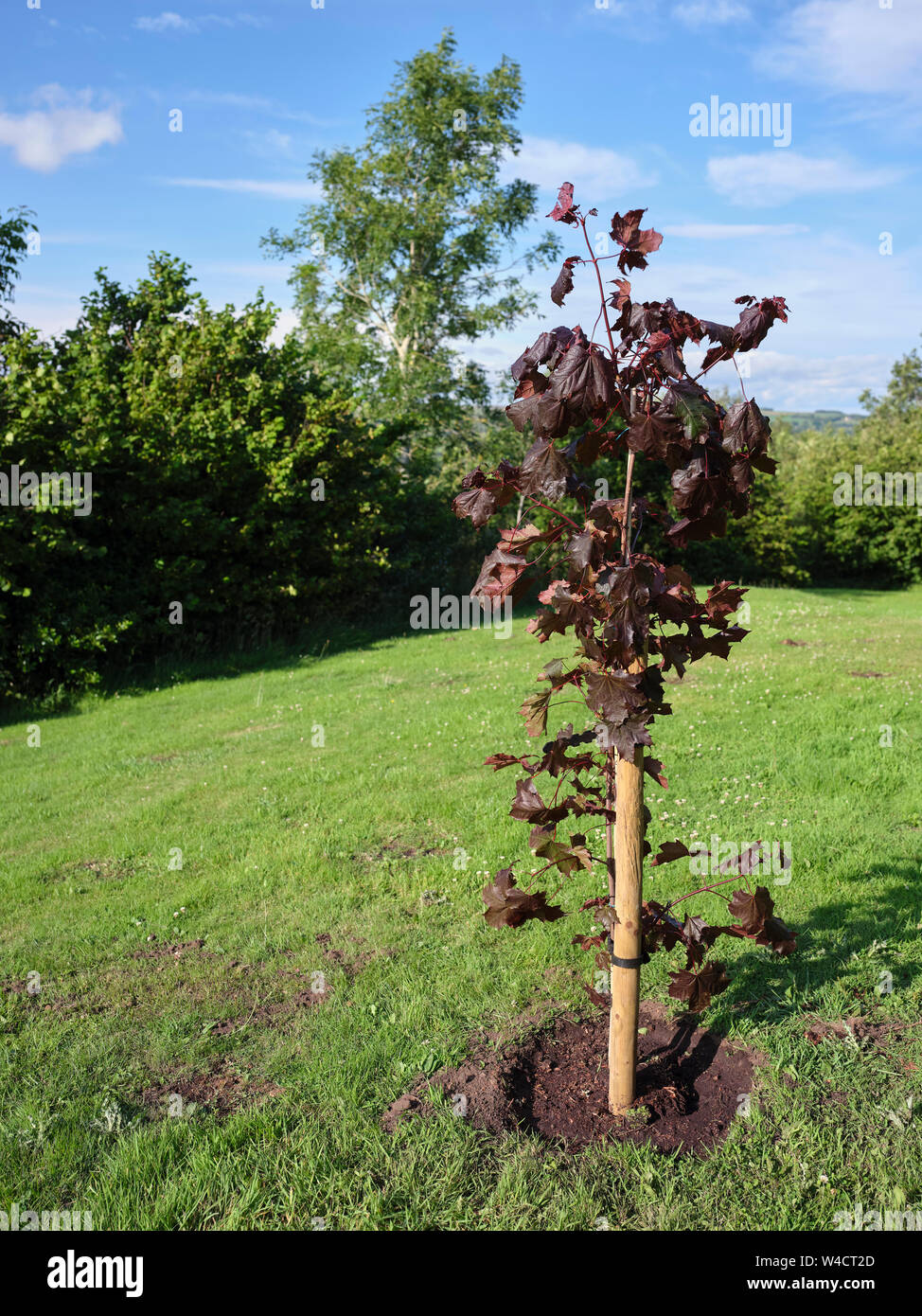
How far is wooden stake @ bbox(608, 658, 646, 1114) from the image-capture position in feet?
9.18

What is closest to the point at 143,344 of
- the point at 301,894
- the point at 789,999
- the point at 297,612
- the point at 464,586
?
the point at 297,612

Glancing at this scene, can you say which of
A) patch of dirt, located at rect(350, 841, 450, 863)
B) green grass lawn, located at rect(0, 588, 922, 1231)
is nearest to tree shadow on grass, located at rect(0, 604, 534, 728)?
green grass lawn, located at rect(0, 588, 922, 1231)

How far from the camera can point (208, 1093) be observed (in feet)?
10.6

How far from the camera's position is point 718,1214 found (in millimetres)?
2580

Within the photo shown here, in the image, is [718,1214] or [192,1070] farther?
[192,1070]

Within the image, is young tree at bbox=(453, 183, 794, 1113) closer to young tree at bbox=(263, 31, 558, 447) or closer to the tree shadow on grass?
the tree shadow on grass

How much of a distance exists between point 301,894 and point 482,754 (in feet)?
8.77

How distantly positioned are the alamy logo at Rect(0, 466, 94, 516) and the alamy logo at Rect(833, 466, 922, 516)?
2008 cm

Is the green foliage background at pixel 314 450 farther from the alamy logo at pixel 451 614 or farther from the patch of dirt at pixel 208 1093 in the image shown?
the patch of dirt at pixel 208 1093

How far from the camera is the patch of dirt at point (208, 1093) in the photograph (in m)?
3.14
